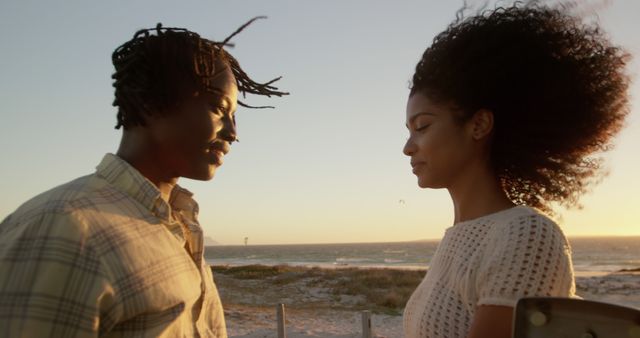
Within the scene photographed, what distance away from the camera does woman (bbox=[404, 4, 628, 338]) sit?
2.27 meters

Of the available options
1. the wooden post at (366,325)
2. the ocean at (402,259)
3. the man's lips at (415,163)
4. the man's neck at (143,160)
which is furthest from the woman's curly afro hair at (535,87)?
the ocean at (402,259)

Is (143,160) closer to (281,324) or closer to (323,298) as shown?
(281,324)

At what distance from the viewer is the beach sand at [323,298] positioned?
680 inches

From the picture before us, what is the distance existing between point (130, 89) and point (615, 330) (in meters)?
1.79

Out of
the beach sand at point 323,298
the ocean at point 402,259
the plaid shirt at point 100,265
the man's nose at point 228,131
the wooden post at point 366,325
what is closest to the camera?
the plaid shirt at point 100,265

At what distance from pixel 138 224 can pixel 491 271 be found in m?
1.20

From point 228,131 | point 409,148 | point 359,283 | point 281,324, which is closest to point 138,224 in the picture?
point 228,131

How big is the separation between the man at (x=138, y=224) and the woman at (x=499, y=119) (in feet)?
2.75

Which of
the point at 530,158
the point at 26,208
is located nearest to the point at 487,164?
the point at 530,158

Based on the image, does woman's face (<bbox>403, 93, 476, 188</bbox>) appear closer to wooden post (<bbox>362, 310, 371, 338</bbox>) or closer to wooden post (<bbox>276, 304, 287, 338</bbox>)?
wooden post (<bbox>362, 310, 371, 338</bbox>)

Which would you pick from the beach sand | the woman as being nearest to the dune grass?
the beach sand

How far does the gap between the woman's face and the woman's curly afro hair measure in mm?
57

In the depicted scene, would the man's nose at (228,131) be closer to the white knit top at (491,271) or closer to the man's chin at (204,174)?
the man's chin at (204,174)

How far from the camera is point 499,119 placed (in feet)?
7.70
